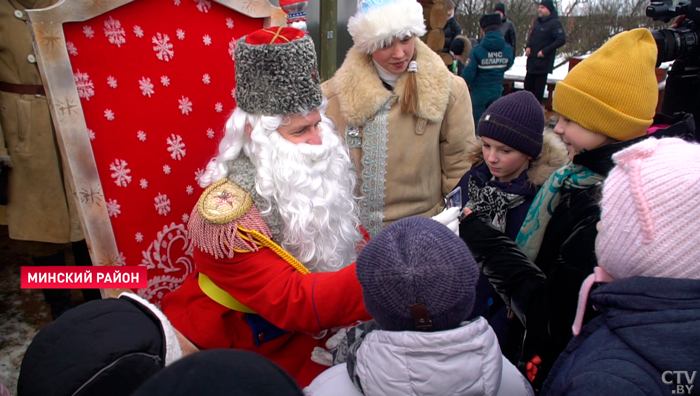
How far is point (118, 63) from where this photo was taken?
4.86ft

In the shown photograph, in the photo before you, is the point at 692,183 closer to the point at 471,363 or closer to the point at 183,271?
the point at 471,363

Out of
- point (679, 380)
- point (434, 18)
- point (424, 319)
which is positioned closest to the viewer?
point (679, 380)

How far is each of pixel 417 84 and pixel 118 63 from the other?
1.38 m

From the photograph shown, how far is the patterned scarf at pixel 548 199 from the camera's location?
1.30 meters

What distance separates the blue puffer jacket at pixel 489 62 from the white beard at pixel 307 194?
5.02 meters

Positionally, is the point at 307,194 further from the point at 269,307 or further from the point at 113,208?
the point at 113,208

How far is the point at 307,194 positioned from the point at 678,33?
6.87ft

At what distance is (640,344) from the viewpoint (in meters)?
0.79

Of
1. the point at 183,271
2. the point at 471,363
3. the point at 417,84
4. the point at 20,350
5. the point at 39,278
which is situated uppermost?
the point at 417,84

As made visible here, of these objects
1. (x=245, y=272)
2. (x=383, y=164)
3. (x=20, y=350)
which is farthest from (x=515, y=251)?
(x=20, y=350)

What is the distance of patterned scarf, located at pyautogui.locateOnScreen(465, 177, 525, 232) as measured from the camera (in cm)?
171

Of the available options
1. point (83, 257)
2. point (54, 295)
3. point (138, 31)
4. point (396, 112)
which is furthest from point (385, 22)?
point (54, 295)

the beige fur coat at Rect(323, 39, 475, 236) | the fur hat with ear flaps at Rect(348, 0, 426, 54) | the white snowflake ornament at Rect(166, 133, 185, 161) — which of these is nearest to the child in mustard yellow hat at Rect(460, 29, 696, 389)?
the beige fur coat at Rect(323, 39, 475, 236)

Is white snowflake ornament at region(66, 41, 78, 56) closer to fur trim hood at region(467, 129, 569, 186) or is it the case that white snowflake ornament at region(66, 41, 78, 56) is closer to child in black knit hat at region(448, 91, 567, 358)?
child in black knit hat at region(448, 91, 567, 358)
